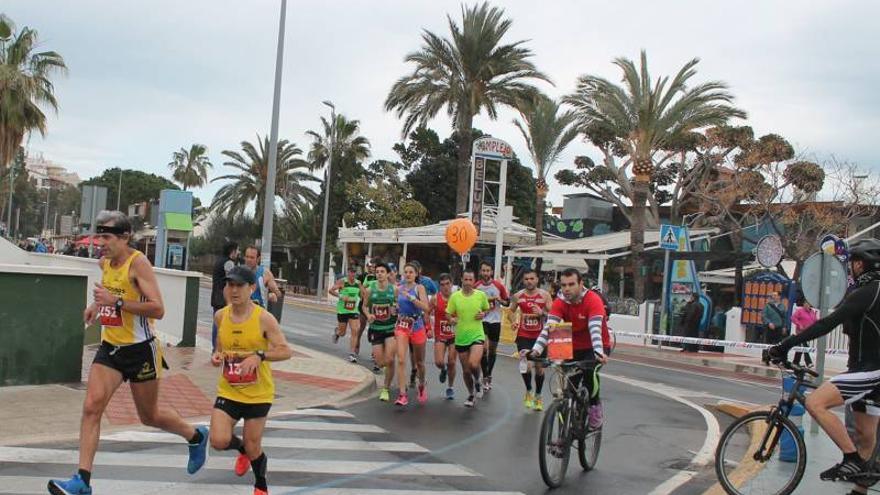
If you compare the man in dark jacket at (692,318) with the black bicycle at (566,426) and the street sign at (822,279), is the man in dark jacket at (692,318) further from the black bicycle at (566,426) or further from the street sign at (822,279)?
the black bicycle at (566,426)

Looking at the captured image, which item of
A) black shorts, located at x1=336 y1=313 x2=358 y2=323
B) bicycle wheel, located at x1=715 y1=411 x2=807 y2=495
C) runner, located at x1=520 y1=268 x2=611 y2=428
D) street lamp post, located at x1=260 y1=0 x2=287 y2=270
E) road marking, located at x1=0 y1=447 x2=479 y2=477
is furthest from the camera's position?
street lamp post, located at x1=260 y1=0 x2=287 y2=270

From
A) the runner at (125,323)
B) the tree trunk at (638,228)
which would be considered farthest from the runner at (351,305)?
the tree trunk at (638,228)

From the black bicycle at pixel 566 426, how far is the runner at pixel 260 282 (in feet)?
16.8

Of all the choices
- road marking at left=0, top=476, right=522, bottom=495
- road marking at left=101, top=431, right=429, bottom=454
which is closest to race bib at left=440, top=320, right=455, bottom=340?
road marking at left=101, top=431, right=429, bottom=454

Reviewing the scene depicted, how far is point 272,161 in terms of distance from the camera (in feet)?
55.0

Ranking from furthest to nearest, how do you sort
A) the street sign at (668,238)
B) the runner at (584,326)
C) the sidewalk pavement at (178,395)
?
the street sign at (668,238)
the sidewalk pavement at (178,395)
the runner at (584,326)

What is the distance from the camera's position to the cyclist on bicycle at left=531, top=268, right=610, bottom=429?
23.8ft

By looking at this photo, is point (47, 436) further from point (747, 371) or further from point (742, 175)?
point (742, 175)

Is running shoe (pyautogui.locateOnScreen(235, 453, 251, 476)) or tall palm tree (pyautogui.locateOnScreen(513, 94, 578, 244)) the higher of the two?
tall palm tree (pyautogui.locateOnScreen(513, 94, 578, 244))

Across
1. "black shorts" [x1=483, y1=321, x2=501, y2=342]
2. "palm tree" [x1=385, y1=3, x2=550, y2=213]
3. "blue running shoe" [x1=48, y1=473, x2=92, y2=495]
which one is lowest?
"blue running shoe" [x1=48, y1=473, x2=92, y2=495]

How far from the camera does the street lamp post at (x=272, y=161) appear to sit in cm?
1670

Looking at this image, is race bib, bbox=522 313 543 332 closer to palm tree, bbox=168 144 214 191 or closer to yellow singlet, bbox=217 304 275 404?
A: yellow singlet, bbox=217 304 275 404

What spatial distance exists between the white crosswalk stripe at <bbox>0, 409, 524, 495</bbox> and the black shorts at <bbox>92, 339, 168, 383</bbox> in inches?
34.0

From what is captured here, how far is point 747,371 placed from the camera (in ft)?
65.6
